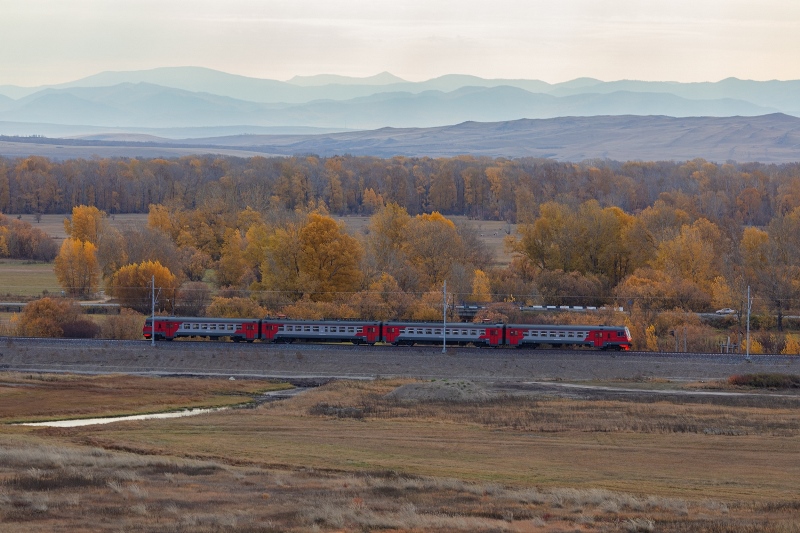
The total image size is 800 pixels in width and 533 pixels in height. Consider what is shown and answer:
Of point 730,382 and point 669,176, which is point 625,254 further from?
point 669,176

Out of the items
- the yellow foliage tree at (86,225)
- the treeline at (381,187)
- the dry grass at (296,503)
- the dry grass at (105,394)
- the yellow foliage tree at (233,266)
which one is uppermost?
the treeline at (381,187)

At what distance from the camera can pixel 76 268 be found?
96.0 metres

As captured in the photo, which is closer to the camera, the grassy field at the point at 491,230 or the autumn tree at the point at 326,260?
the autumn tree at the point at 326,260

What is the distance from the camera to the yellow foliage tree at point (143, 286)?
3364 inches

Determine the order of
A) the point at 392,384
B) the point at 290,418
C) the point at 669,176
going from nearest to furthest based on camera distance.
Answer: the point at 290,418, the point at 392,384, the point at 669,176

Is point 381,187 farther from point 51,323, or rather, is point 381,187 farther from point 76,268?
point 51,323

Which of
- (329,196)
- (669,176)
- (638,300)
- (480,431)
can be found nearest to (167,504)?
(480,431)

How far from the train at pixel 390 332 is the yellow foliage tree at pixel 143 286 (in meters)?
15.2

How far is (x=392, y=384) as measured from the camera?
55625mm

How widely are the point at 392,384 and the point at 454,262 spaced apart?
38.4 metres

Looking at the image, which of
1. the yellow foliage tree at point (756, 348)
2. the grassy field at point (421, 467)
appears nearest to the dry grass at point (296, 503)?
the grassy field at point (421, 467)

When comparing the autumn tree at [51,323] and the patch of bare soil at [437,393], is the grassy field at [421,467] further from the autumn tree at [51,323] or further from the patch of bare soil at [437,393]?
the autumn tree at [51,323]

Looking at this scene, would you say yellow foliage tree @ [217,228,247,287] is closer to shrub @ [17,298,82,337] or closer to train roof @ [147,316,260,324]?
shrub @ [17,298,82,337]

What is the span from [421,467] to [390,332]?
35.0m
